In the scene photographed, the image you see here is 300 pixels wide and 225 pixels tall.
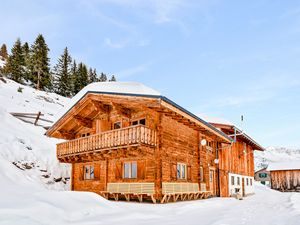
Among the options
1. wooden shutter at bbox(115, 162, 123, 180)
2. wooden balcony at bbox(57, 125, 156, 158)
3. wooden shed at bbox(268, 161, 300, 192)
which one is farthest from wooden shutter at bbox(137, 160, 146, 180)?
wooden shed at bbox(268, 161, 300, 192)

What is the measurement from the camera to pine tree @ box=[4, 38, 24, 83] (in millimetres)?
51772

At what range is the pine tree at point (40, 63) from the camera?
163ft

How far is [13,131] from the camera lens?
79.8ft

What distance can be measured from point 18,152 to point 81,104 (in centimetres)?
725

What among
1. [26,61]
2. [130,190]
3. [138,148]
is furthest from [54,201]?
[26,61]

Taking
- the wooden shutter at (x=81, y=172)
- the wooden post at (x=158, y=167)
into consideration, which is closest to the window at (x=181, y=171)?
the wooden post at (x=158, y=167)

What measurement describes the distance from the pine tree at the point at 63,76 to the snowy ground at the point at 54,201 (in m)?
10.1

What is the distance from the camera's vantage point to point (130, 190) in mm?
16297

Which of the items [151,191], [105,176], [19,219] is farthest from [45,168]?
[19,219]

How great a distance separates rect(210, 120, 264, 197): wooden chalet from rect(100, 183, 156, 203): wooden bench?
9.69 metres

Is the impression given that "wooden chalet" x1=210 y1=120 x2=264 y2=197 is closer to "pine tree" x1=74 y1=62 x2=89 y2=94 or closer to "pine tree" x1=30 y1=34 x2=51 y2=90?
"pine tree" x1=30 y1=34 x2=51 y2=90

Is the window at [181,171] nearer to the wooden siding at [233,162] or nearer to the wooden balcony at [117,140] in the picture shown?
the wooden balcony at [117,140]

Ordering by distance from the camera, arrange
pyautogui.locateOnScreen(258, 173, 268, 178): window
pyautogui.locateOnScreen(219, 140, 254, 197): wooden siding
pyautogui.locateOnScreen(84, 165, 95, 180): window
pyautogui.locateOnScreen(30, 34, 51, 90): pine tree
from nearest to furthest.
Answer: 1. pyautogui.locateOnScreen(84, 165, 95, 180): window
2. pyautogui.locateOnScreen(219, 140, 254, 197): wooden siding
3. pyautogui.locateOnScreen(30, 34, 51, 90): pine tree
4. pyautogui.locateOnScreen(258, 173, 268, 178): window

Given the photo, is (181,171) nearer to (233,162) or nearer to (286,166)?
(233,162)
